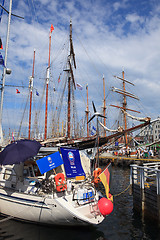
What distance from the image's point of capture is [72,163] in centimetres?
1168

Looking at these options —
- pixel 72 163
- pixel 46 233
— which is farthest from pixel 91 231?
pixel 72 163

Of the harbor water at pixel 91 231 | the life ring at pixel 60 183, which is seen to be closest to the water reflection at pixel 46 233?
the harbor water at pixel 91 231

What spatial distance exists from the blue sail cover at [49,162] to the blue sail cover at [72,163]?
981mm

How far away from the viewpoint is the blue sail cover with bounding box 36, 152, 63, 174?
32.3 feet

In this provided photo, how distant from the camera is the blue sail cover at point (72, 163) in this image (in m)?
11.2

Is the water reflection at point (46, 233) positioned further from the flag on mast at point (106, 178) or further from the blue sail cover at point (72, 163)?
the blue sail cover at point (72, 163)

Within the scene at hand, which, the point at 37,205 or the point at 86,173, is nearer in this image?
the point at 37,205

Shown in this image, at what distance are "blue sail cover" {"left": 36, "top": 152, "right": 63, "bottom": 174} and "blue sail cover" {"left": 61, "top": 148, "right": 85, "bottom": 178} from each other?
3.22 feet

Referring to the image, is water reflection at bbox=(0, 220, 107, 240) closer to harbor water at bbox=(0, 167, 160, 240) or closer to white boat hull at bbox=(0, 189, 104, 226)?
harbor water at bbox=(0, 167, 160, 240)

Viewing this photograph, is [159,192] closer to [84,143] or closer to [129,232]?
[129,232]

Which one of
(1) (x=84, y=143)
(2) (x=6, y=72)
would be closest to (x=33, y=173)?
(2) (x=6, y=72)

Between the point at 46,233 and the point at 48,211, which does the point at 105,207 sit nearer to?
the point at 48,211

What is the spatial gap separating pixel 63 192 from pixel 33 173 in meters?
2.62

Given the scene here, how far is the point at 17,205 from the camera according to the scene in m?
9.88
